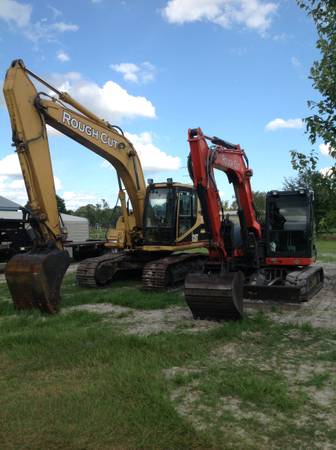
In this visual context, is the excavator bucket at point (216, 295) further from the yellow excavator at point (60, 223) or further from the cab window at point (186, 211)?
the cab window at point (186, 211)

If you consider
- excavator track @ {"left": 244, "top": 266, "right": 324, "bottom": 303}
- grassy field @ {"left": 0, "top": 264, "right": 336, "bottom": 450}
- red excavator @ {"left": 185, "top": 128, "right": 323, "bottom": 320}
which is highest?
red excavator @ {"left": 185, "top": 128, "right": 323, "bottom": 320}

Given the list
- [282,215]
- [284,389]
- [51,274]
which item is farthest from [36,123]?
[284,389]

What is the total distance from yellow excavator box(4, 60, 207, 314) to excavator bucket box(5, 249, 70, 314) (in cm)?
2

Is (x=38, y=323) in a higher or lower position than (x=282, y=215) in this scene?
lower

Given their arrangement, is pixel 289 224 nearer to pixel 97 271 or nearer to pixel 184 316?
pixel 184 316

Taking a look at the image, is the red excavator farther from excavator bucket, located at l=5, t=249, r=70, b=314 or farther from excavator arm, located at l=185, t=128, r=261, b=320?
excavator bucket, located at l=5, t=249, r=70, b=314

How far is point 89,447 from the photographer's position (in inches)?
148

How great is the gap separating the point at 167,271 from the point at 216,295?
12.4 feet

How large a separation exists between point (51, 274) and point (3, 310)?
4.06ft

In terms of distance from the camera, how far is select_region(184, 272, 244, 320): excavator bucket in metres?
7.60

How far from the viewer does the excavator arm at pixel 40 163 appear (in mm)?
8570

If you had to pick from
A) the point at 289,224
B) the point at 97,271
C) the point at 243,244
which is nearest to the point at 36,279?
the point at 97,271

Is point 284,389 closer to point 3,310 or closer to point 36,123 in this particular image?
point 3,310

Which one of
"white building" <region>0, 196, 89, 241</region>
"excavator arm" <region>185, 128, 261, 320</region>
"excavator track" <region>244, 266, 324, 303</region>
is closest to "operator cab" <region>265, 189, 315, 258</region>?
"excavator track" <region>244, 266, 324, 303</region>
